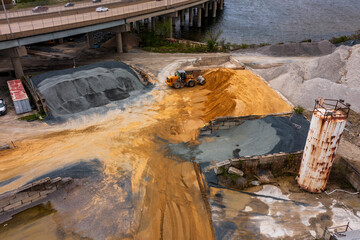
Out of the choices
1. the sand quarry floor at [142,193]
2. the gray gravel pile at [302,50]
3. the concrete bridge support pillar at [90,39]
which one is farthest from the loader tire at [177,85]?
the concrete bridge support pillar at [90,39]

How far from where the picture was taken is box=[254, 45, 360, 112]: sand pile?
30.3 m

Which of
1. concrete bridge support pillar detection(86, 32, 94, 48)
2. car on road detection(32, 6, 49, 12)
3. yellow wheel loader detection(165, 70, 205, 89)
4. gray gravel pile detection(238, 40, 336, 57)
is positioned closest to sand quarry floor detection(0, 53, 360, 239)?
yellow wheel loader detection(165, 70, 205, 89)

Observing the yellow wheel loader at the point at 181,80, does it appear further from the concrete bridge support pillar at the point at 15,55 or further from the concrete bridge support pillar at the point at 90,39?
the concrete bridge support pillar at the point at 90,39

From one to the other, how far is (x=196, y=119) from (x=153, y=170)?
883 cm

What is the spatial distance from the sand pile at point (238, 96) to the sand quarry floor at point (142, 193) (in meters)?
0.19

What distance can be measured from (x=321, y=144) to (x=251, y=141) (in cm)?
656

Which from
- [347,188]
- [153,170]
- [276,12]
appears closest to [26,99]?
[153,170]

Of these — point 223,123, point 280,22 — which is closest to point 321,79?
point 223,123

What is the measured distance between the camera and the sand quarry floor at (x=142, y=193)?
17.1 metres

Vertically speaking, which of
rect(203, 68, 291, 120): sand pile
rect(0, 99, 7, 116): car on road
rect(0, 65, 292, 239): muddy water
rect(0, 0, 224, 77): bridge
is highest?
rect(0, 0, 224, 77): bridge

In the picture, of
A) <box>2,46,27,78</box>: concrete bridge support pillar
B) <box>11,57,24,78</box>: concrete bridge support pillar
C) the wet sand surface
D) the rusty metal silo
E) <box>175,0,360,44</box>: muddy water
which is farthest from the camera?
<box>175,0,360,44</box>: muddy water

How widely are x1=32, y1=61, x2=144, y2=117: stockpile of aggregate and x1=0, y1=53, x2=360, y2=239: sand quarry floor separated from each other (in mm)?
2505

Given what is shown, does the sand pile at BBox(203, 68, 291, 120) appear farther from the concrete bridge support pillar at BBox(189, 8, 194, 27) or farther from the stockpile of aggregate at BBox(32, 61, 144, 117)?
the concrete bridge support pillar at BBox(189, 8, 194, 27)

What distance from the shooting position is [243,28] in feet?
236
